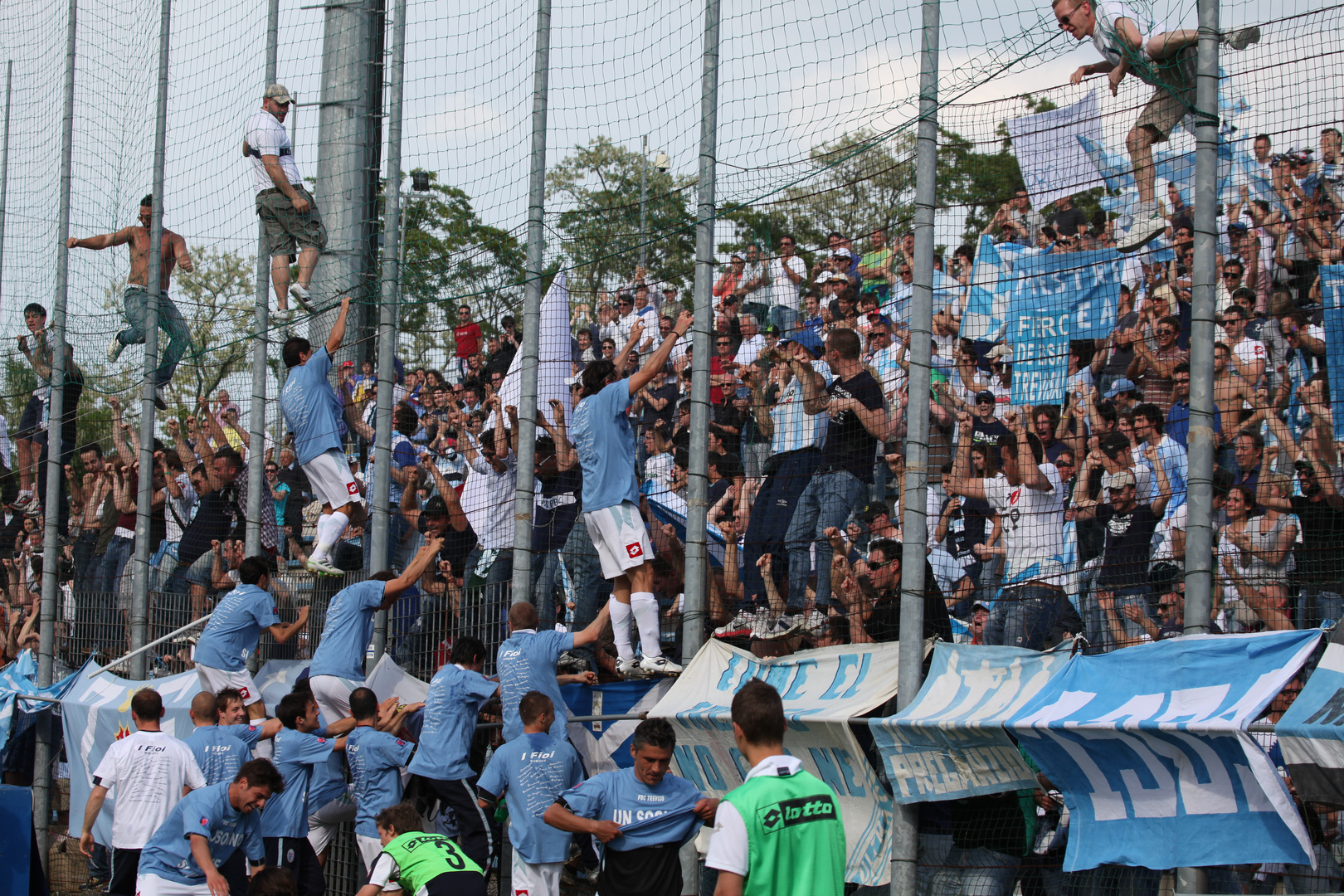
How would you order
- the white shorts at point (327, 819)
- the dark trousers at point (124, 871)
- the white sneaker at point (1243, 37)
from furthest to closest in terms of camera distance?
the white shorts at point (327, 819) → the dark trousers at point (124, 871) → the white sneaker at point (1243, 37)

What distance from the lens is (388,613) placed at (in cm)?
1151

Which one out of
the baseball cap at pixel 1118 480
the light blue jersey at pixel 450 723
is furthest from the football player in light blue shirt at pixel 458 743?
the baseball cap at pixel 1118 480

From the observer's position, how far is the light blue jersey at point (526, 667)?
9.27 metres

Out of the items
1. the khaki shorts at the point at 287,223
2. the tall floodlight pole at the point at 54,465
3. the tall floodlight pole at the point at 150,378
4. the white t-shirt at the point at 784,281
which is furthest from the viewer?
the tall floodlight pole at the point at 54,465

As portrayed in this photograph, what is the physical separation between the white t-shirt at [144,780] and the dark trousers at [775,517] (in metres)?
4.23

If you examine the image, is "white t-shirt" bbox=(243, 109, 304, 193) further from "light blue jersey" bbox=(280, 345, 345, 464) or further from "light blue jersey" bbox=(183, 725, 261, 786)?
"light blue jersey" bbox=(183, 725, 261, 786)

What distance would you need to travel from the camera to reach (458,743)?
9656mm

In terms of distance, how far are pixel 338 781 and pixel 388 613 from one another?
1.50m

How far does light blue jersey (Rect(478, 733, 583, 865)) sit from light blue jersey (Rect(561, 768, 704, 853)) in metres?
1.07

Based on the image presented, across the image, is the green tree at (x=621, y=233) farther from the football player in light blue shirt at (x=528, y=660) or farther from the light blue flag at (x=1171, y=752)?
the light blue flag at (x=1171, y=752)

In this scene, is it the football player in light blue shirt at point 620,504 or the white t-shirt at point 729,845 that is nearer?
the white t-shirt at point 729,845

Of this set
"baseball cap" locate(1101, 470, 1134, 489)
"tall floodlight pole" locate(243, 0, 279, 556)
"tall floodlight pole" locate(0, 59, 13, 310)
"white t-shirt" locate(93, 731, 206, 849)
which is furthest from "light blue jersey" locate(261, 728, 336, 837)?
"tall floodlight pole" locate(0, 59, 13, 310)

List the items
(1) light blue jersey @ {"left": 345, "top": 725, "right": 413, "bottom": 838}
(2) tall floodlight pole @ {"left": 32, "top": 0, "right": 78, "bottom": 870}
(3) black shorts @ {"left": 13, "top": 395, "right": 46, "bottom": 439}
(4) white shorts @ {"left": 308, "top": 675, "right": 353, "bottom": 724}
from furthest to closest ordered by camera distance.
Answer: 1. (3) black shorts @ {"left": 13, "top": 395, "right": 46, "bottom": 439}
2. (2) tall floodlight pole @ {"left": 32, "top": 0, "right": 78, "bottom": 870}
3. (4) white shorts @ {"left": 308, "top": 675, "right": 353, "bottom": 724}
4. (1) light blue jersey @ {"left": 345, "top": 725, "right": 413, "bottom": 838}

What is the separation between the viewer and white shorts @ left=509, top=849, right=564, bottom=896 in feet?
28.2
